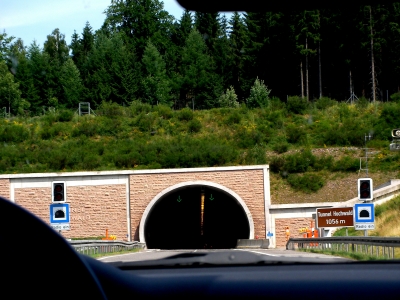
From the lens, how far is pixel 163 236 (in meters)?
52.2

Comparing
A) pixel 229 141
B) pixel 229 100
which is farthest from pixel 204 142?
pixel 229 100

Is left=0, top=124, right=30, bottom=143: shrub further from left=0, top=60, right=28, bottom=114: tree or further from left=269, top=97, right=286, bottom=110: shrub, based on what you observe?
left=269, top=97, right=286, bottom=110: shrub

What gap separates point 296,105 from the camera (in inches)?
2840

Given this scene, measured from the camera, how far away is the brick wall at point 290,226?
42.3m

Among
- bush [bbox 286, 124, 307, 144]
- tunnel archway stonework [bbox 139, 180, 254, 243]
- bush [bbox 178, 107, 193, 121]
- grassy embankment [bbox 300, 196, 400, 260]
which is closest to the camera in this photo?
grassy embankment [bbox 300, 196, 400, 260]

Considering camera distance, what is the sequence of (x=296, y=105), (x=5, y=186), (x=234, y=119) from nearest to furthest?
(x=5, y=186) < (x=234, y=119) < (x=296, y=105)

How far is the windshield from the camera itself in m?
23.5

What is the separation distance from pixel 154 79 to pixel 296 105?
22.2m

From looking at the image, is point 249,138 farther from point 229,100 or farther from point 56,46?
point 56,46

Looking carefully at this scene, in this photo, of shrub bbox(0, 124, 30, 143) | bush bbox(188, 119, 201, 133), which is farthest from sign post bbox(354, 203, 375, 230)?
shrub bbox(0, 124, 30, 143)

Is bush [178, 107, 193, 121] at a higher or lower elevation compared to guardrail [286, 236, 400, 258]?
higher

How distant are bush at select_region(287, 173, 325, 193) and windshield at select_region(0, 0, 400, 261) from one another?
11 cm

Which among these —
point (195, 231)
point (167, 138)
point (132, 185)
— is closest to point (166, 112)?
point (167, 138)

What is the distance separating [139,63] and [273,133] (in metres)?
29.3
